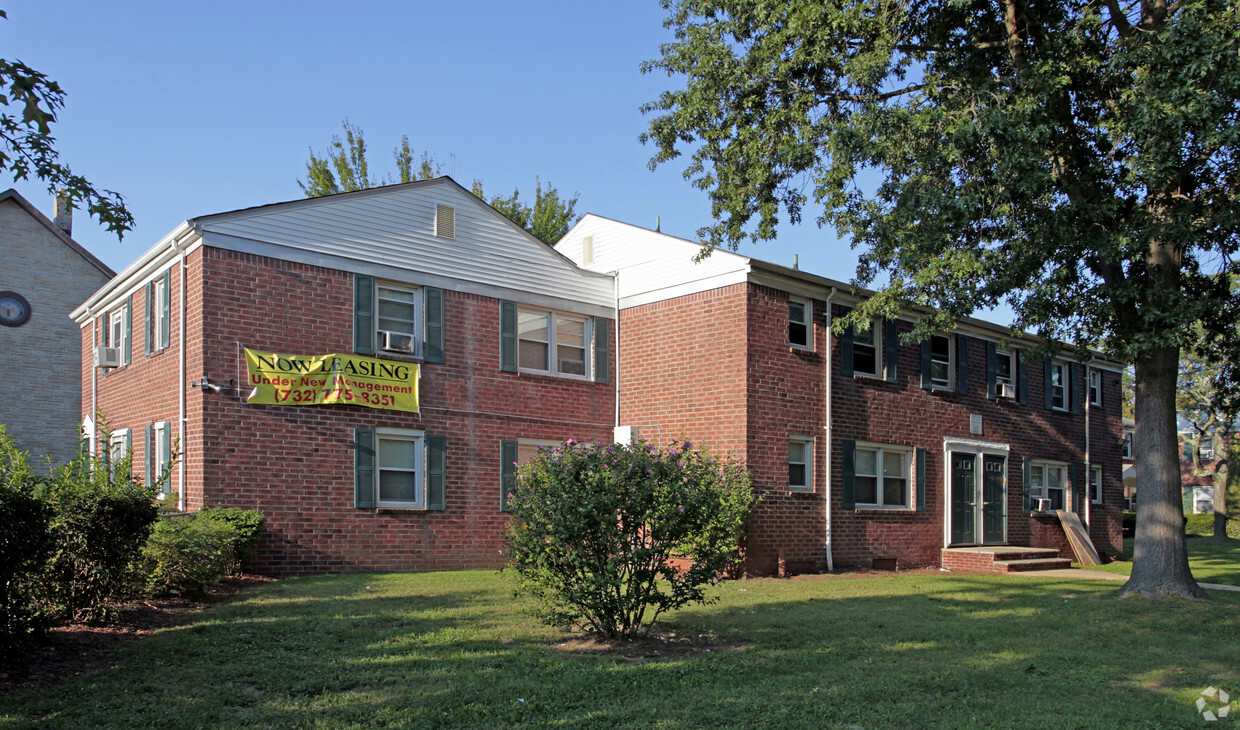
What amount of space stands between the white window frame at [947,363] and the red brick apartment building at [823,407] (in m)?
0.04

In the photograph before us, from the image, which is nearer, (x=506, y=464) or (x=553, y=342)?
(x=506, y=464)

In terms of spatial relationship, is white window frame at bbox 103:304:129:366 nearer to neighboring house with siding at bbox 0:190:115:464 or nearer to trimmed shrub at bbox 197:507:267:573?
neighboring house with siding at bbox 0:190:115:464

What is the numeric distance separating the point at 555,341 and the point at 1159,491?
10204mm

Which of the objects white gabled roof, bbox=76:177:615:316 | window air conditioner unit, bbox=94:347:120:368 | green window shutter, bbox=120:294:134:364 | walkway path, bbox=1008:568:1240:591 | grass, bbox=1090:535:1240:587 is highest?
white gabled roof, bbox=76:177:615:316

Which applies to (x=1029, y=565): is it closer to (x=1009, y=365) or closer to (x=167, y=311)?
(x=1009, y=365)

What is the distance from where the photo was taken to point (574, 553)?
7.95 metres

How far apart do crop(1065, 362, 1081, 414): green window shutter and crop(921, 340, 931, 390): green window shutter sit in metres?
6.95

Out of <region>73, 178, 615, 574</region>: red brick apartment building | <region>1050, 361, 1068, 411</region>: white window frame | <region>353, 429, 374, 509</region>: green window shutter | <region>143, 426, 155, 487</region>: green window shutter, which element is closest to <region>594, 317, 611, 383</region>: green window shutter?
<region>73, 178, 615, 574</region>: red brick apartment building

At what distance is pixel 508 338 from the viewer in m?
16.4

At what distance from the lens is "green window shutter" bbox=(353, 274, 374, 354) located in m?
14.6

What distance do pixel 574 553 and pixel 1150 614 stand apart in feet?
25.4

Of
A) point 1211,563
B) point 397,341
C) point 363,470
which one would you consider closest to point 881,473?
point 397,341

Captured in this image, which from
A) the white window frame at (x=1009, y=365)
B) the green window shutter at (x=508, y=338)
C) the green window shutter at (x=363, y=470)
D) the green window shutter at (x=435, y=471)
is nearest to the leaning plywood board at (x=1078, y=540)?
the white window frame at (x=1009, y=365)

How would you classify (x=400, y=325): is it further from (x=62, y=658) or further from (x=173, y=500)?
(x=62, y=658)
